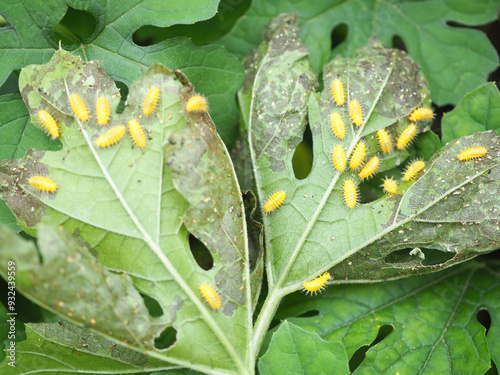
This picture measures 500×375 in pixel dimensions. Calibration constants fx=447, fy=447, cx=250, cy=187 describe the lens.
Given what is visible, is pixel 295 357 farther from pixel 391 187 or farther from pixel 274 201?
pixel 391 187

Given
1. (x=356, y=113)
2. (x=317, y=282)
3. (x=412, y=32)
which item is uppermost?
(x=412, y=32)

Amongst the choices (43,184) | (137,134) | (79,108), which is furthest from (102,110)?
(43,184)

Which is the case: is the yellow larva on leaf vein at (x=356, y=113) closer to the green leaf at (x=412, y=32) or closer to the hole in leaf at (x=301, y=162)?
the hole in leaf at (x=301, y=162)

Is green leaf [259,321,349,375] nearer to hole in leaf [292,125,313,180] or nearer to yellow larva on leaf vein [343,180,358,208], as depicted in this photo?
yellow larva on leaf vein [343,180,358,208]

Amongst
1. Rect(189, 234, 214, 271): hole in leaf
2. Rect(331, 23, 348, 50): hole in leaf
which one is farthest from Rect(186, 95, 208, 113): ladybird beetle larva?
Rect(331, 23, 348, 50): hole in leaf

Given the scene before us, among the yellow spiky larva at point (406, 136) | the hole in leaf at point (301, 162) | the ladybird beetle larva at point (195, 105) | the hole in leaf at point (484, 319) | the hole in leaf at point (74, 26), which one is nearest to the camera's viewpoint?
the ladybird beetle larva at point (195, 105)

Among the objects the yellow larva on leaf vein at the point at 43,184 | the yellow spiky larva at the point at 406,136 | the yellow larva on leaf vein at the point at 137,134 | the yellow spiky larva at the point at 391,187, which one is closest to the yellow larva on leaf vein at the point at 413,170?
the yellow spiky larva at the point at 391,187
